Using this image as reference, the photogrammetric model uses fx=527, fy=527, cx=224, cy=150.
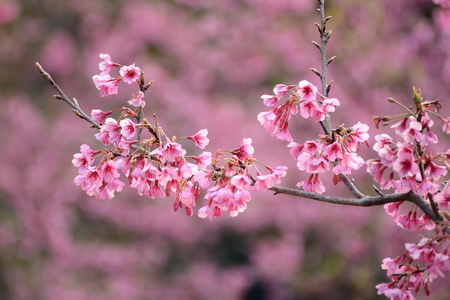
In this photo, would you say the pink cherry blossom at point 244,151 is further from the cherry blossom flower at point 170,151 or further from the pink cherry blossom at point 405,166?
the pink cherry blossom at point 405,166

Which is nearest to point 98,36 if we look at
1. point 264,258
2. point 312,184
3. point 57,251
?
point 57,251

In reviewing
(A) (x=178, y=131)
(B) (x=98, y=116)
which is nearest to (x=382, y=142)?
(B) (x=98, y=116)

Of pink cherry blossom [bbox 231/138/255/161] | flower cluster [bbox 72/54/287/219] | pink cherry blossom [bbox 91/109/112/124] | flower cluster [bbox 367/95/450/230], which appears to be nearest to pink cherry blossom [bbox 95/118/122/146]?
flower cluster [bbox 72/54/287/219]

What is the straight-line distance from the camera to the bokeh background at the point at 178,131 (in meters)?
6.15

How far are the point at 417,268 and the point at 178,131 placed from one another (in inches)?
224

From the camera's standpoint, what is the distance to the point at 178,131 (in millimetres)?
6957

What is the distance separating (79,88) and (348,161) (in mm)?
5814

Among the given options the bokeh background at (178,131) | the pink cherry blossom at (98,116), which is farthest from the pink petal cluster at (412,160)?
the bokeh background at (178,131)

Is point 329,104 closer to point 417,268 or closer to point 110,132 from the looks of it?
point 417,268

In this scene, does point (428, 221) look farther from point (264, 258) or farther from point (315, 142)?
point (264, 258)

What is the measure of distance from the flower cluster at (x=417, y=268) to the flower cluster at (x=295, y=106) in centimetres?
41

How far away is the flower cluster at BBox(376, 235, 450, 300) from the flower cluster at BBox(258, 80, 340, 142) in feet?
1.36

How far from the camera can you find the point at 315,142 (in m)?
1.42

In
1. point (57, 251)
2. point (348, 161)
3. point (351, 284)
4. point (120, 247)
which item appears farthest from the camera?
point (120, 247)
